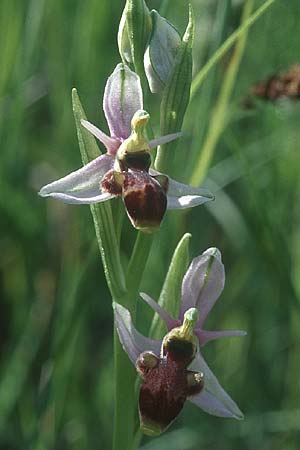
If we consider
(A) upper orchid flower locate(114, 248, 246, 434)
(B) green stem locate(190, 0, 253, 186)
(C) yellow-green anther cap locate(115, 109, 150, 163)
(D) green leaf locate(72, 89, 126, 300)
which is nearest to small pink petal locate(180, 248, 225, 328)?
(A) upper orchid flower locate(114, 248, 246, 434)

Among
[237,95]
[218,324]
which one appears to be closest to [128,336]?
[218,324]

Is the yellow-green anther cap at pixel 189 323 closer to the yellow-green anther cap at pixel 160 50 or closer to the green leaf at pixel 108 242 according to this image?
the green leaf at pixel 108 242

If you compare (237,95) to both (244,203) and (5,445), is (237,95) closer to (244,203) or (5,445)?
(244,203)

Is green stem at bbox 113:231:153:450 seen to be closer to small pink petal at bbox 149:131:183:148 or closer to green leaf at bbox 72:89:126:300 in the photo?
green leaf at bbox 72:89:126:300

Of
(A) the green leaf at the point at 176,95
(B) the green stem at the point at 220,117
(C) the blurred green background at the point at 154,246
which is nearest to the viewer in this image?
(A) the green leaf at the point at 176,95

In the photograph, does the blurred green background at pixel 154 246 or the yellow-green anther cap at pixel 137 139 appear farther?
the blurred green background at pixel 154 246

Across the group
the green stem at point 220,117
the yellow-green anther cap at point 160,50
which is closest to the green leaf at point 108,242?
the yellow-green anther cap at point 160,50

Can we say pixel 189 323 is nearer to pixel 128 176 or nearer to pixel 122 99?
pixel 128 176

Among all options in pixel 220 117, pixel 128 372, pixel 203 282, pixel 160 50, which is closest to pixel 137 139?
pixel 160 50
